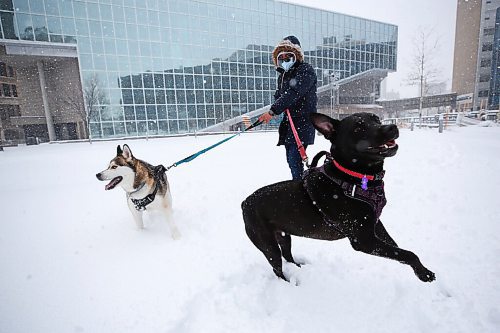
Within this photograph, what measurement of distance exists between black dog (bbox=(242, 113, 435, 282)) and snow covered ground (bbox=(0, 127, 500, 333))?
1.45 ft

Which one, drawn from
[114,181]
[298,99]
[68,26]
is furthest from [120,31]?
[298,99]

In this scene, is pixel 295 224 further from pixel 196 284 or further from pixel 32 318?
pixel 32 318

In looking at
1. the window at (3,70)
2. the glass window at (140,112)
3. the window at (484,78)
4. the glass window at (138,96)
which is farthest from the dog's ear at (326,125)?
the window at (484,78)

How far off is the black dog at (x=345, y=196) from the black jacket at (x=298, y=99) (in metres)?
1.12

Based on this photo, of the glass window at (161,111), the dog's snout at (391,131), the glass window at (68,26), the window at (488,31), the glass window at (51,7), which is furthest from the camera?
the window at (488,31)

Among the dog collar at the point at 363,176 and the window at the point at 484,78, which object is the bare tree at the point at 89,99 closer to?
the dog collar at the point at 363,176

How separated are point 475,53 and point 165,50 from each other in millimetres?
62350

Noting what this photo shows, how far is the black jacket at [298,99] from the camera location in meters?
3.10

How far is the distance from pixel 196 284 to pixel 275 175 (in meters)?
3.98

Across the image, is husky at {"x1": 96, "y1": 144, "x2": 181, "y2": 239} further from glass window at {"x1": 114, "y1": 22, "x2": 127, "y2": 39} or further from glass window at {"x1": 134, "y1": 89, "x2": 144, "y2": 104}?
glass window at {"x1": 114, "y1": 22, "x2": 127, "y2": 39}

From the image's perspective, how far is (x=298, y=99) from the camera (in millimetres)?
3227

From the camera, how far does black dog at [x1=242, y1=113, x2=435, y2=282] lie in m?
1.85

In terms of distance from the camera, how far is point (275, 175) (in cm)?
609

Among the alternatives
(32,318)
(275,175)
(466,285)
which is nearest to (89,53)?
(275,175)
